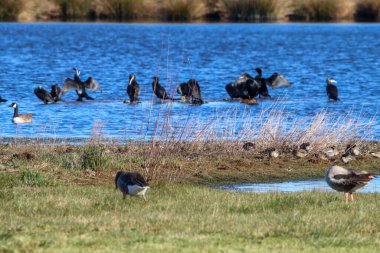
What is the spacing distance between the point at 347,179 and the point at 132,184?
2.75 metres

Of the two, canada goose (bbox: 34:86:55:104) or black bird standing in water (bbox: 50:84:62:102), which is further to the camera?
black bird standing in water (bbox: 50:84:62:102)

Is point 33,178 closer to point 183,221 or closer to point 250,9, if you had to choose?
point 183,221

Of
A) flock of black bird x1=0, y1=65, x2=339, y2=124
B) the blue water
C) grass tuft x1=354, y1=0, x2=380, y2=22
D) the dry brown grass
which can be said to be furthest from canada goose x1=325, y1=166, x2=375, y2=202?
grass tuft x1=354, y1=0, x2=380, y2=22

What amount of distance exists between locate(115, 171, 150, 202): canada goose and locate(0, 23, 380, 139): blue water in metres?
3.42

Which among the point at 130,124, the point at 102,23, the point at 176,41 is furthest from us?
the point at 102,23

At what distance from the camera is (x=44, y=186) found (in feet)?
44.7

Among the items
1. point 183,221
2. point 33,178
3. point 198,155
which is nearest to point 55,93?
point 198,155

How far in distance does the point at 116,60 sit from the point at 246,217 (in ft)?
124

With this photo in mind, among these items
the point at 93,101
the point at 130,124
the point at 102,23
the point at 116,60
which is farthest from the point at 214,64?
the point at 102,23

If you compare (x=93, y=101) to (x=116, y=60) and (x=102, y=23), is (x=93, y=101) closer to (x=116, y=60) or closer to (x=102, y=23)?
(x=116, y=60)

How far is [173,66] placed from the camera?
45.2m

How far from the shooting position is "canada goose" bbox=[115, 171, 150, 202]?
1176 cm

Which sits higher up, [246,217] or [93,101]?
[246,217]

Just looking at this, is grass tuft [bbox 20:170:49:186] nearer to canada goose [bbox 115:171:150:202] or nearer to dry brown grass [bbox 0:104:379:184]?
dry brown grass [bbox 0:104:379:184]
